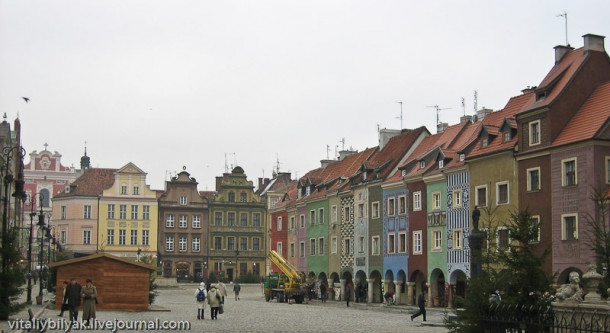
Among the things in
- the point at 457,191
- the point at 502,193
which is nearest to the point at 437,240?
the point at 457,191

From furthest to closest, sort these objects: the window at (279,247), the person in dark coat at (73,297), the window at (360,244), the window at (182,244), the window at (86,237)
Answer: the window at (182,244) → the window at (86,237) → the window at (279,247) → the window at (360,244) → the person in dark coat at (73,297)

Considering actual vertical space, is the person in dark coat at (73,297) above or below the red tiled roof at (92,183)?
below

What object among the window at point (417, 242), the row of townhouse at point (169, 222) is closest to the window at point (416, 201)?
the window at point (417, 242)

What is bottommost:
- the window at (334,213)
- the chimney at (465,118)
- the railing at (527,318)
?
the railing at (527,318)

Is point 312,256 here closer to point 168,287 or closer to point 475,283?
point 168,287

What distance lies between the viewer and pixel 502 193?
4509 centimetres

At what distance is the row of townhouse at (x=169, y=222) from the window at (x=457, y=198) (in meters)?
51.3

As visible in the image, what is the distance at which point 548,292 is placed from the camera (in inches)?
728

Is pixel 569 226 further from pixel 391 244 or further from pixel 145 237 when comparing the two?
pixel 145 237

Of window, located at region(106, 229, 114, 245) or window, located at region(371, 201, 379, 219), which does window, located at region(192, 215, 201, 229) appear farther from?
window, located at region(371, 201, 379, 219)

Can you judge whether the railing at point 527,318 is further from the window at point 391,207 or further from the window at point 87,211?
the window at point 87,211

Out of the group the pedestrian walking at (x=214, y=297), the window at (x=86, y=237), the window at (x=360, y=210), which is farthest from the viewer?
the window at (x=86, y=237)

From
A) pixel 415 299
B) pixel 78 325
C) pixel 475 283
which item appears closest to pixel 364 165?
pixel 415 299

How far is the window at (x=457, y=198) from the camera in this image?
49.4 m
